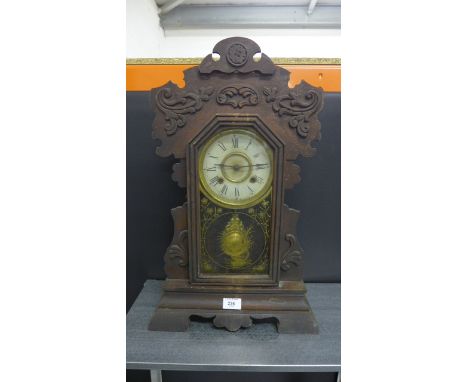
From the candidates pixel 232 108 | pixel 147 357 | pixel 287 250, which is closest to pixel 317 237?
pixel 287 250

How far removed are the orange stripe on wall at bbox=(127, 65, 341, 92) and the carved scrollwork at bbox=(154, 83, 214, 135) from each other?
239mm

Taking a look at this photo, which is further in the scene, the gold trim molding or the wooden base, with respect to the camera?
the gold trim molding

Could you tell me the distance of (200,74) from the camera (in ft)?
2.87

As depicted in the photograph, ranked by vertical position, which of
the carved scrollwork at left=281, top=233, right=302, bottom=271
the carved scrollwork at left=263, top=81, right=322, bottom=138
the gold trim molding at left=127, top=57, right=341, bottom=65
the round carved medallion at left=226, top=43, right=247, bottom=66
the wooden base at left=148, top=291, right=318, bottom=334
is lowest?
the wooden base at left=148, top=291, right=318, bottom=334

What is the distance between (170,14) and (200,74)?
2303 millimetres

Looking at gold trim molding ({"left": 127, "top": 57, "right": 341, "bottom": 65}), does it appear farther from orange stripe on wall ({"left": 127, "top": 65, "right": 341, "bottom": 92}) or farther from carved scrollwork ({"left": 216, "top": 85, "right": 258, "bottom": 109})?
carved scrollwork ({"left": 216, "top": 85, "right": 258, "bottom": 109})

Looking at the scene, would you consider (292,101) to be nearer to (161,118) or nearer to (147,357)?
(161,118)

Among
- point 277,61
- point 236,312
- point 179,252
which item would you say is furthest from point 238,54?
point 236,312

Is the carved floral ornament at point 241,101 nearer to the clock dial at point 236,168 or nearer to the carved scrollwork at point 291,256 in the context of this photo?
the clock dial at point 236,168

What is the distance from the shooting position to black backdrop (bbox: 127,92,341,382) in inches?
45.3

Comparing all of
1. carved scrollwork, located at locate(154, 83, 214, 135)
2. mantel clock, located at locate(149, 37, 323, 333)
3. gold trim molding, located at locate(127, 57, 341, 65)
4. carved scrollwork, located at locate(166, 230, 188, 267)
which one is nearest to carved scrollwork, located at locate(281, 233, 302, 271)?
mantel clock, located at locate(149, 37, 323, 333)

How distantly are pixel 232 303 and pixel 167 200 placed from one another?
432 mm

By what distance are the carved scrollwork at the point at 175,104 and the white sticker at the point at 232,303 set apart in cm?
43

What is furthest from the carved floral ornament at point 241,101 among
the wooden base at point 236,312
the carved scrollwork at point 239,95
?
the wooden base at point 236,312
